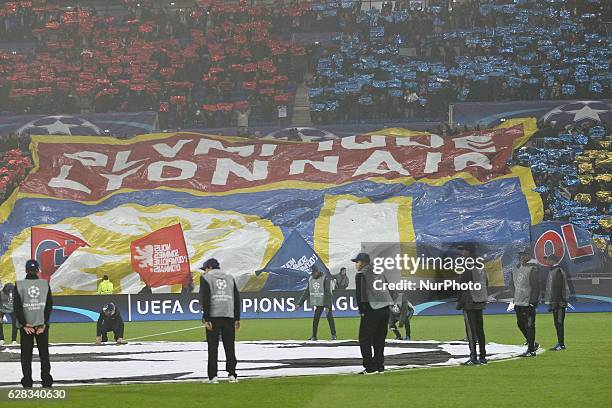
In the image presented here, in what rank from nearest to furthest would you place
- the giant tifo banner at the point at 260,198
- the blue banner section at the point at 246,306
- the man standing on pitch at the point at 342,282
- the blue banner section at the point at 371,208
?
the blue banner section at the point at 246,306 → the man standing on pitch at the point at 342,282 → the giant tifo banner at the point at 260,198 → the blue banner section at the point at 371,208

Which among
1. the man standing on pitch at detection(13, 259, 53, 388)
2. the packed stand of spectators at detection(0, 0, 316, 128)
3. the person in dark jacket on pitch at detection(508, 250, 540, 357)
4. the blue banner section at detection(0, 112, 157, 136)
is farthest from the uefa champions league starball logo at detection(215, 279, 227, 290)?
the packed stand of spectators at detection(0, 0, 316, 128)

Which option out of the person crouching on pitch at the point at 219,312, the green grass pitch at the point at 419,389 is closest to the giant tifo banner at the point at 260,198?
the green grass pitch at the point at 419,389

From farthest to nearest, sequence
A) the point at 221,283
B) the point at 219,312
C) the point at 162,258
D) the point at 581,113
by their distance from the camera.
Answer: the point at 581,113
the point at 162,258
the point at 221,283
the point at 219,312

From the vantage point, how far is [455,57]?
5350 centimetres

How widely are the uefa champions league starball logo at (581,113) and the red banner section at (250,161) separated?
2.45 meters

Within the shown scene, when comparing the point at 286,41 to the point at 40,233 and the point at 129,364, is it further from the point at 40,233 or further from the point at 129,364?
the point at 129,364

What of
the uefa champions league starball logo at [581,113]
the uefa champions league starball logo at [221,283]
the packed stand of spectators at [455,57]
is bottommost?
the uefa champions league starball logo at [221,283]

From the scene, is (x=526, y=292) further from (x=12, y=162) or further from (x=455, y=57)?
(x=455, y=57)

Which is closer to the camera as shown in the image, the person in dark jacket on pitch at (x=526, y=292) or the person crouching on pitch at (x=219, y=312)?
the person crouching on pitch at (x=219, y=312)

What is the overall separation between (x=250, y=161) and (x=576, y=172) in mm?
13578

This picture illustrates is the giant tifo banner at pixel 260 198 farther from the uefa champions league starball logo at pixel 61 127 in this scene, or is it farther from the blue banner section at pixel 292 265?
the uefa champions league starball logo at pixel 61 127

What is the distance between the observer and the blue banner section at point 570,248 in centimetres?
4257

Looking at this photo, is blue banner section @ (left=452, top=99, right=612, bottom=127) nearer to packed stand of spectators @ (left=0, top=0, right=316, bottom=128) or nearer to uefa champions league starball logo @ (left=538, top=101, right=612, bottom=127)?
uefa champions league starball logo @ (left=538, top=101, right=612, bottom=127)

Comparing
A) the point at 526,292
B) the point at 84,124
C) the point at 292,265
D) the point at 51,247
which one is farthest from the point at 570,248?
the point at 84,124
